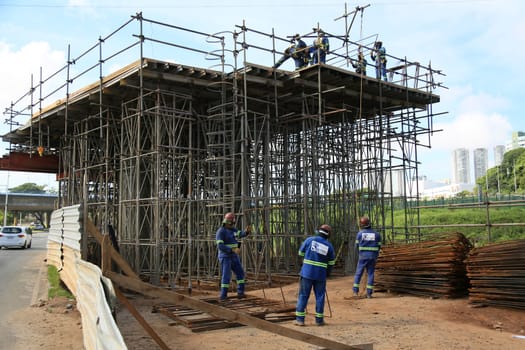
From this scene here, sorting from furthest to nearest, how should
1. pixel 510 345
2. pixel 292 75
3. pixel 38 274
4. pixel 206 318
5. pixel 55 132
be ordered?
pixel 55 132 < pixel 38 274 < pixel 292 75 < pixel 206 318 < pixel 510 345

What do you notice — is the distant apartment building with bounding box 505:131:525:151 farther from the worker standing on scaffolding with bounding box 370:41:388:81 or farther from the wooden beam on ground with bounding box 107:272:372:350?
the wooden beam on ground with bounding box 107:272:372:350

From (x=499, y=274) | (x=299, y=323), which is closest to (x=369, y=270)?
(x=499, y=274)

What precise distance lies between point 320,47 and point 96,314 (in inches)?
464

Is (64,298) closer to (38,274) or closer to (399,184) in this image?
(38,274)

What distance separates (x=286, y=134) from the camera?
59.2ft

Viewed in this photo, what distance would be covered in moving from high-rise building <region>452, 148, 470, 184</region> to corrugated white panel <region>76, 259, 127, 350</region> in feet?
619

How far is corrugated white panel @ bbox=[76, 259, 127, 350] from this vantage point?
3.57 metres

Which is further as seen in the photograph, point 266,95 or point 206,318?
point 266,95

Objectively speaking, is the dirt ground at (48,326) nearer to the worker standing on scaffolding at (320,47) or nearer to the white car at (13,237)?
the worker standing on scaffolding at (320,47)

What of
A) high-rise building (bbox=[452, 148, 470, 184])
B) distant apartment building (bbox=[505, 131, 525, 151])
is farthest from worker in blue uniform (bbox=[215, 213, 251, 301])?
high-rise building (bbox=[452, 148, 470, 184])

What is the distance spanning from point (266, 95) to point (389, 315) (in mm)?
9153

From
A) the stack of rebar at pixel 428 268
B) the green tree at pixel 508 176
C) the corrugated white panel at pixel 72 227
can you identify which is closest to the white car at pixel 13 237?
the corrugated white panel at pixel 72 227

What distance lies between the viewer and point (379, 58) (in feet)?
57.1

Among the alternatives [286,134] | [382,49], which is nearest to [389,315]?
[286,134]
